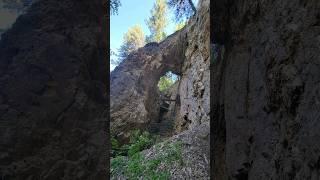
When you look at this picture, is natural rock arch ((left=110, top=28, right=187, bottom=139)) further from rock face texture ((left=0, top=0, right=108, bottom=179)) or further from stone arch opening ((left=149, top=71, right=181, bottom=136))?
rock face texture ((left=0, top=0, right=108, bottom=179))

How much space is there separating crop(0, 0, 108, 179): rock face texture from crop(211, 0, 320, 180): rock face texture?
0.82 m

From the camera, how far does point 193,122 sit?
10781mm

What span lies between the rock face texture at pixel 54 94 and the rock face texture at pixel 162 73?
7.39 meters

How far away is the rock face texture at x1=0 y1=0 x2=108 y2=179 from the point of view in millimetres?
2334

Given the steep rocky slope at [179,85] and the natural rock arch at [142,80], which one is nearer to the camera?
the steep rocky slope at [179,85]

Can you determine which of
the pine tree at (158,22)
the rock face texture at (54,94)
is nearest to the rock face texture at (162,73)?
the rock face texture at (54,94)

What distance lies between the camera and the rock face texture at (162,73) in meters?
11.1

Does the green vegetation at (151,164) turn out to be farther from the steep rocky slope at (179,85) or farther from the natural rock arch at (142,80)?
the natural rock arch at (142,80)

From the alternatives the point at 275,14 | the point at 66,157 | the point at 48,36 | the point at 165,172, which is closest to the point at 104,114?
the point at 66,157

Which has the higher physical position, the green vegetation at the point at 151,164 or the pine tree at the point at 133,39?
the pine tree at the point at 133,39

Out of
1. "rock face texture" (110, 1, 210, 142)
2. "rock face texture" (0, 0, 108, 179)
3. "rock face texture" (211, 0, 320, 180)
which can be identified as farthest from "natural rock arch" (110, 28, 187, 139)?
"rock face texture" (211, 0, 320, 180)

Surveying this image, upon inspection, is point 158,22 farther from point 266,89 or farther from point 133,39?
point 266,89

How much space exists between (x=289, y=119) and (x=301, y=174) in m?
0.25

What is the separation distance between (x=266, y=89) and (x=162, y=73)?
13101 millimetres
